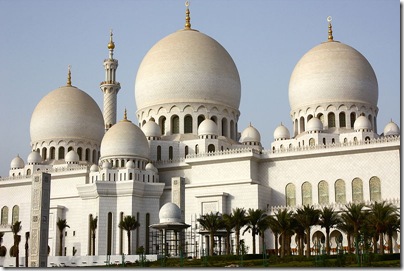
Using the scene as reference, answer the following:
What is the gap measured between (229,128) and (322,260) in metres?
22.5

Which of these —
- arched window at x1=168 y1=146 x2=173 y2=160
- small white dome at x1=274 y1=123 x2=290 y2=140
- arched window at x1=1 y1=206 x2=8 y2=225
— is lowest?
arched window at x1=1 y1=206 x2=8 y2=225

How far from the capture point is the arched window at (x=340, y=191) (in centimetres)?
3844

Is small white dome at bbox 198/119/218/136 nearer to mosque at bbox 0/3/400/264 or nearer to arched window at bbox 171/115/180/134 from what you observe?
mosque at bbox 0/3/400/264

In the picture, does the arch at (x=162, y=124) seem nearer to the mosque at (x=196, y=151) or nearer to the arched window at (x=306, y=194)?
the mosque at (x=196, y=151)

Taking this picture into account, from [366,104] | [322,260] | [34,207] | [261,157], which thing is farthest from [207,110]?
[322,260]

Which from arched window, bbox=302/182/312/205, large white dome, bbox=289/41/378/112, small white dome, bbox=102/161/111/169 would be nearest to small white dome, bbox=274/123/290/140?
large white dome, bbox=289/41/378/112

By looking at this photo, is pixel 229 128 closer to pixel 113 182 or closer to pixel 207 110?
pixel 207 110

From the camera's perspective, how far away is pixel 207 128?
141 ft

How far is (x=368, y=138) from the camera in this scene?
40844mm

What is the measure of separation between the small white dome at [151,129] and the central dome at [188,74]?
1731mm

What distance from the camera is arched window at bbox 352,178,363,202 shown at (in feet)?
125

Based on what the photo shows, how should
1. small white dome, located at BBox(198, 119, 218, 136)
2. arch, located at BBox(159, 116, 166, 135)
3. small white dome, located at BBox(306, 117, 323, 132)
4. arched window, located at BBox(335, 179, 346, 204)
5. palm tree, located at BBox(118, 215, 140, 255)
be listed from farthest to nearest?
arch, located at BBox(159, 116, 166, 135) → small white dome, located at BBox(198, 119, 218, 136) → small white dome, located at BBox(306, 117, 323, 132) → arched window, located at BBox(335, 179, 346, 204) → palm tree, located at BBox(118, 215, 140, 255)

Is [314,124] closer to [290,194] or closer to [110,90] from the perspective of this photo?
[290,194]

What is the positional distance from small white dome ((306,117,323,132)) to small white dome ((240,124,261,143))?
13.7 feet
